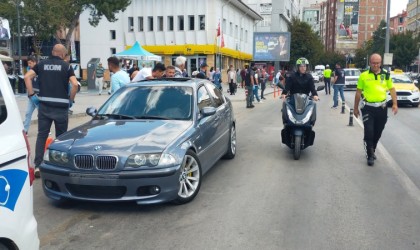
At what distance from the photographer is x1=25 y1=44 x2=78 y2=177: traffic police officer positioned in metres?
6.56

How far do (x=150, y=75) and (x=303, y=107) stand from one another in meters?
3.54

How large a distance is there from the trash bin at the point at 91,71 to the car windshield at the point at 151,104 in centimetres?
2356

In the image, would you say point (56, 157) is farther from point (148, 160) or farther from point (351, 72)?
point (351, 72)

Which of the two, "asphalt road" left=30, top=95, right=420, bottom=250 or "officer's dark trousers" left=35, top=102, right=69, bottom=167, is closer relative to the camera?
"asphalt road" left=30, top=95, right=420, bottom=250

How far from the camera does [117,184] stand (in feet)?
15.9

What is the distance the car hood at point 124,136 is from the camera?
16.5 feet


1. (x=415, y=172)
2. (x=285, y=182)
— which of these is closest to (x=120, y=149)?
(x=285, y=182)

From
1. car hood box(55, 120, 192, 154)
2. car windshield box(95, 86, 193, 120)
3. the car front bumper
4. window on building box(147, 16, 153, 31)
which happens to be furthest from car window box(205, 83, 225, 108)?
window on building box(147, 16, 153, 31)

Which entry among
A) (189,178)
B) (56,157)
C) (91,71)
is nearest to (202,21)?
(91,71)

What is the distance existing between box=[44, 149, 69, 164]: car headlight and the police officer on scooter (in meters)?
4.75

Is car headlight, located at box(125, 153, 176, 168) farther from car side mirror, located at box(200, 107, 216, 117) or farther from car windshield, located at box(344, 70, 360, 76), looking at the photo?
car windshield, located at box(344, 70, 360, 76)

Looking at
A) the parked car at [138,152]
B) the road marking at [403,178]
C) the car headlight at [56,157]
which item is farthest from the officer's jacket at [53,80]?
the road marking at [403,178]

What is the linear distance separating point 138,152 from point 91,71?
25937 millimetres

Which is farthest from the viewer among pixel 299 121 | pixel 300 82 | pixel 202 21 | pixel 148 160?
pixel 202 21
